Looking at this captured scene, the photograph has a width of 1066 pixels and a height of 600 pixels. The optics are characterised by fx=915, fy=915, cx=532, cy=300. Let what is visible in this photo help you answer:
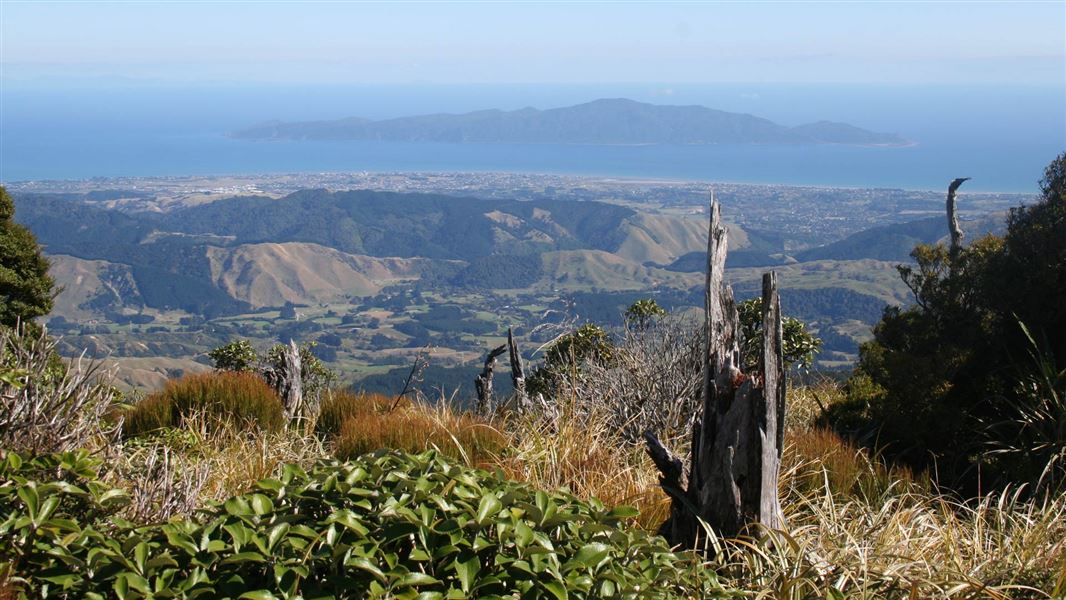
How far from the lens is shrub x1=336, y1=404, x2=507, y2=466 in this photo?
5727 mm

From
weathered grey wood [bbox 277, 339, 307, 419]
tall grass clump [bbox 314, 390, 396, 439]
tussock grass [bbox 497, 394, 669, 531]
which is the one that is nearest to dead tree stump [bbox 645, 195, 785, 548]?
tussock grass [bbox 497, 394, 669, 531]

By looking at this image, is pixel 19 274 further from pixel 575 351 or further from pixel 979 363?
pixel 979 363

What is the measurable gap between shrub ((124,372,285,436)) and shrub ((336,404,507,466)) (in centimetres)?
110

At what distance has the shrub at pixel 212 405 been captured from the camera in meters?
7.01

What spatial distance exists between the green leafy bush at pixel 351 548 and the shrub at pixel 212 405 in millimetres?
4045

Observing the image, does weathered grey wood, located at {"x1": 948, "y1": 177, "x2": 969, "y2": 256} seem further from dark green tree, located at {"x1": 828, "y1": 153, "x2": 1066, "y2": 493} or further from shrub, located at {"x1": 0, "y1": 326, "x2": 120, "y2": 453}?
shrub, located at {"x1": 0, "y1": 326, "x2": 120, "y2": 453}

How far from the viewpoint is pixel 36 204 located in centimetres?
15975

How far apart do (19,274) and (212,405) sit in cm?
364

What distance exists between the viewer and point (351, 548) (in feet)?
8.37

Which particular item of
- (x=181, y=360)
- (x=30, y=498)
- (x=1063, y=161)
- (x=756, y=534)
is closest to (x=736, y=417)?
(x=756, y=534)

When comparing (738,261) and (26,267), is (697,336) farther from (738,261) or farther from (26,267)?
(738,261)

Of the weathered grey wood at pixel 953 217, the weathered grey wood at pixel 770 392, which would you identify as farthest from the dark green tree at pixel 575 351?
the weathered grey wood at pixel 770 392

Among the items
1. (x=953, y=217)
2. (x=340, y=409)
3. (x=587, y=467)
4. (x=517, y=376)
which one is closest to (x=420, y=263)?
(x=953, y=217)

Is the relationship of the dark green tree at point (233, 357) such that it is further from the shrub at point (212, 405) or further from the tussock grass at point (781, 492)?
the tussock grass at point (781, 492)
